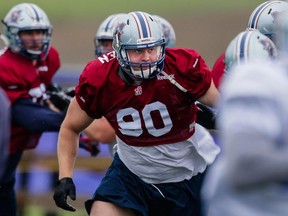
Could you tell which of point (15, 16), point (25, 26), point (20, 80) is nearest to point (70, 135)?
point (20, 80)

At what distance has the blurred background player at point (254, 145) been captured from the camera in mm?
3047

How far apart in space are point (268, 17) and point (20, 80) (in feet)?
5.80

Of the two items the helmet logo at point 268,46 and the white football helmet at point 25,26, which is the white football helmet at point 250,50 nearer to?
the helmet logo at point 268,46

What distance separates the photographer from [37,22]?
7.34 m

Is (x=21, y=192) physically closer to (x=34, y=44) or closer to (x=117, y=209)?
(x=34, y=44)

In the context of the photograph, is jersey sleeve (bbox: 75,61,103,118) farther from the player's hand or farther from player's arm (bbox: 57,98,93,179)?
the player's hand

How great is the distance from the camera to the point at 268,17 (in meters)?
6.20

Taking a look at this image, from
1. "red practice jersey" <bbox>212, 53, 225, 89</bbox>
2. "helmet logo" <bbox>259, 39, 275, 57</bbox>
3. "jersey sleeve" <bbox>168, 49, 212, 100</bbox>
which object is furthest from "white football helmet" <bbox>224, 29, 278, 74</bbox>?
"red practice jersey" <bbox>212, 53, 225, 89</bbox>

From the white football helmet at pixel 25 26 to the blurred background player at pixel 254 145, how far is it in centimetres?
408

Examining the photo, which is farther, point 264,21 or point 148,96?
point 264,21

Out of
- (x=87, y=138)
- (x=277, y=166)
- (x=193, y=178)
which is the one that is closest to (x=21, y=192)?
(x=87, y=138)

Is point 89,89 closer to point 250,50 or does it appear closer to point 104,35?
point 250,50

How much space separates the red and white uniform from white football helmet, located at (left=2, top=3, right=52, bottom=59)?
189 centimetres

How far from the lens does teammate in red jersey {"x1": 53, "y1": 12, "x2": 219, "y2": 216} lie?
5.18 m
